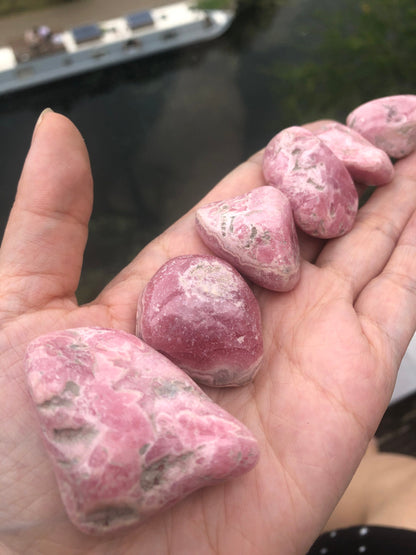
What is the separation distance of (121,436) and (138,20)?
1.27 meters

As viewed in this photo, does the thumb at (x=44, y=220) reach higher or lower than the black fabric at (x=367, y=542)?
higher

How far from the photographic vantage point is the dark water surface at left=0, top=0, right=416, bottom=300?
1332mm

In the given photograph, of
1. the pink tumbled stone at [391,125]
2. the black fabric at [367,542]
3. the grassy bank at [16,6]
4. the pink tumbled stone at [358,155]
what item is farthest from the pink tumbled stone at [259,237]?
the grassy bank at [16,6]

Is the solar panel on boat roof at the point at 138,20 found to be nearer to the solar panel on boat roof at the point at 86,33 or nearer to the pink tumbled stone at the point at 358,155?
the solar panel on boat roof at the point at 86,33

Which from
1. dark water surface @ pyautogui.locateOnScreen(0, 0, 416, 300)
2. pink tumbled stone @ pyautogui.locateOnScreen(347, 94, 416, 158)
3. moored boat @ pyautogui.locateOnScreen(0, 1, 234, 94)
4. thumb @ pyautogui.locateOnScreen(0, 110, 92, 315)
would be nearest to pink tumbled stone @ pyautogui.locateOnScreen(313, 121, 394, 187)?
pink tumbled stone @ pyautogui.locateOnScreen(347, 94, 416, 158)

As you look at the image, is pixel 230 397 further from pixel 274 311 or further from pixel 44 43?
pixel 44 43

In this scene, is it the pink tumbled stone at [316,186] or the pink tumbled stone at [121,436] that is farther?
the pink tumbled stone at [316,186]

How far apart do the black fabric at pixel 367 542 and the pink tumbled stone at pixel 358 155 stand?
2.35ft

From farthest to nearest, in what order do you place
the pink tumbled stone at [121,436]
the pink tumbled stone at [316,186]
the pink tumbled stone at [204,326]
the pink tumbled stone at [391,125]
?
the pink tumbled stone at [391,125] < the pink tumbled stone at [316,186] < the pink tumbled stone at [204,326] < the pink tumbled stone at [121,436]

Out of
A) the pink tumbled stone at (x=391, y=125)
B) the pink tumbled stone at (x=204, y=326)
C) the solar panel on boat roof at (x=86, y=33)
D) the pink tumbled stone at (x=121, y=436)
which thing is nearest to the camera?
the pink tumbled stone at (x=121, y=436)

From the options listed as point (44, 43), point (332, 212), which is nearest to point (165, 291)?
point (332, 212)

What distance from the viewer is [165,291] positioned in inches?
32.0

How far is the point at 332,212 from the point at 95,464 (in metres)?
0.62

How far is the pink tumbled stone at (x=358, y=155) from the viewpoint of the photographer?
1.04 metres
